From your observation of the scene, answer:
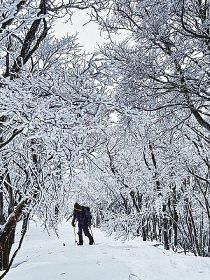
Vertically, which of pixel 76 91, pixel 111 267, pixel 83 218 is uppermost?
pixel 76 91

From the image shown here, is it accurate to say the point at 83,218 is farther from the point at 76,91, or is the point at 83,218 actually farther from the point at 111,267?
the point at 76,91

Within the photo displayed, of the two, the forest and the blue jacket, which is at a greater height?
the forest

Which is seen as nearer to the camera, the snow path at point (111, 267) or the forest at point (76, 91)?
the forest at point (76, 91)

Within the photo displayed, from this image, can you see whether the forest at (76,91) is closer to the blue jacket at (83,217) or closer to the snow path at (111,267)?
the snow path at (111,267)

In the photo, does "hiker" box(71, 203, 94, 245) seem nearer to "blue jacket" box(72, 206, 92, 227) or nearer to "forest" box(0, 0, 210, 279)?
"blue jacket" box(72, 206, 92, 227)

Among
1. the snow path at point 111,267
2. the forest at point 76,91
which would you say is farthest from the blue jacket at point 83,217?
the forest at point 76,91

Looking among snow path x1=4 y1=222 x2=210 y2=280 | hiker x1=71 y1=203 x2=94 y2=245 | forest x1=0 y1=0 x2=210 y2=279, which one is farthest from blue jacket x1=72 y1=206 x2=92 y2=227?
forest x1=0 y1=0 x2=210 y2=279

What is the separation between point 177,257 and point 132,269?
2691mm

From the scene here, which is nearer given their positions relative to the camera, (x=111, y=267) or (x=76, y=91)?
(x=76, y=91)

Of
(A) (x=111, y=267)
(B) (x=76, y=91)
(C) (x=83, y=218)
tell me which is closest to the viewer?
(B) (x=76, y=91)

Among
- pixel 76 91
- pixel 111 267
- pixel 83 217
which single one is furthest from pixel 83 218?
pixel 76 91

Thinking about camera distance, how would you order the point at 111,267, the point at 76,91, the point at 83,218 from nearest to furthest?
the point at 76,91
the point at 111,267
the point at 83,218

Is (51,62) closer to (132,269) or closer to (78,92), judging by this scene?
(78,92)

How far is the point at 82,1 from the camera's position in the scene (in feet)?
14.3
